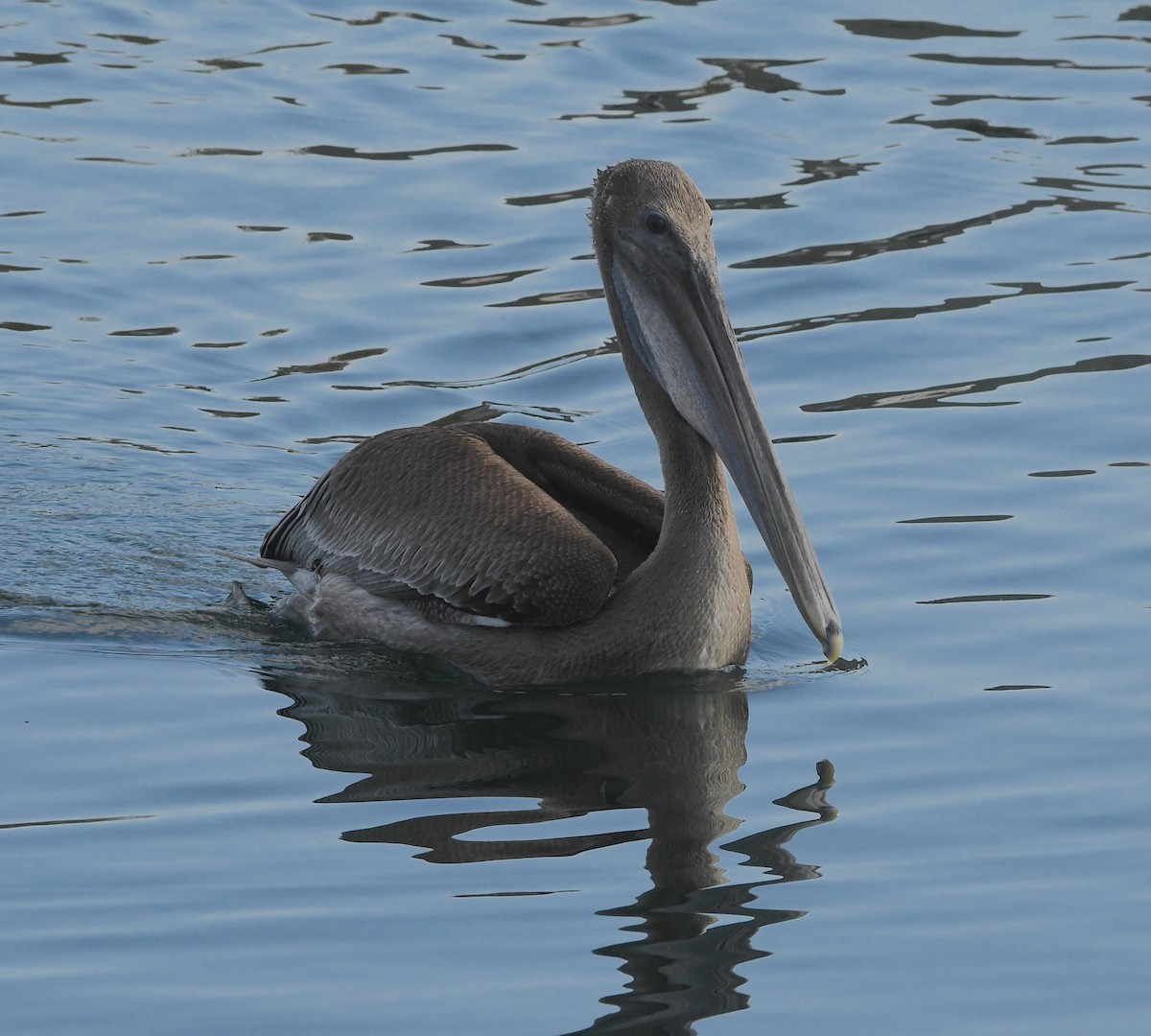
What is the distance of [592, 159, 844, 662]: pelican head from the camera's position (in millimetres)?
5676

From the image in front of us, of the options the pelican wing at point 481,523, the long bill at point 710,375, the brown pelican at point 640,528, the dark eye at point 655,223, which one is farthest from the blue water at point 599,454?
the dark eye at point 655,223

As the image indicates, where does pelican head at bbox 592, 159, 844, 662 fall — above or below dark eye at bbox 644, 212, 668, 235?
below

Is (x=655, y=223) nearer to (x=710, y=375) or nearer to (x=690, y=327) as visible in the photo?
(x=690, y=327)

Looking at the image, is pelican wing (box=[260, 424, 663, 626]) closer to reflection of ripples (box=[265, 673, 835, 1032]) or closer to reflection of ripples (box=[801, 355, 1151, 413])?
reflection of ripples (box=[265, 673, 835, 1032])

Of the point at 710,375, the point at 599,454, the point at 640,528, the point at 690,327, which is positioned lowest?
the point at 640,528

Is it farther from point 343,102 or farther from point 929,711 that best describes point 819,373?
point 343,102

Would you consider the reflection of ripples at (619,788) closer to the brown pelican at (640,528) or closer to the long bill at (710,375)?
the brown pelican at (640,528)

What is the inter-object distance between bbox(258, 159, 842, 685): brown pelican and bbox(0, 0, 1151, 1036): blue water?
15 centimetres

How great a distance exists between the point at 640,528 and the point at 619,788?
1.32m

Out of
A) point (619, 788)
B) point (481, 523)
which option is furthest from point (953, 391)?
point (619, 788)

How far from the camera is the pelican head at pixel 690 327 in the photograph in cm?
568

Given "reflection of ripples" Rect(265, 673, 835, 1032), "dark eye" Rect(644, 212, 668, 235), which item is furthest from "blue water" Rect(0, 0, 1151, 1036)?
"dark eye" Rect(644, 212, 668, 235)

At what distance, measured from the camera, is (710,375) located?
19.0 ft

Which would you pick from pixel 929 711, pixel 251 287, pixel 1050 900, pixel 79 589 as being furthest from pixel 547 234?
pixel 1050 900
